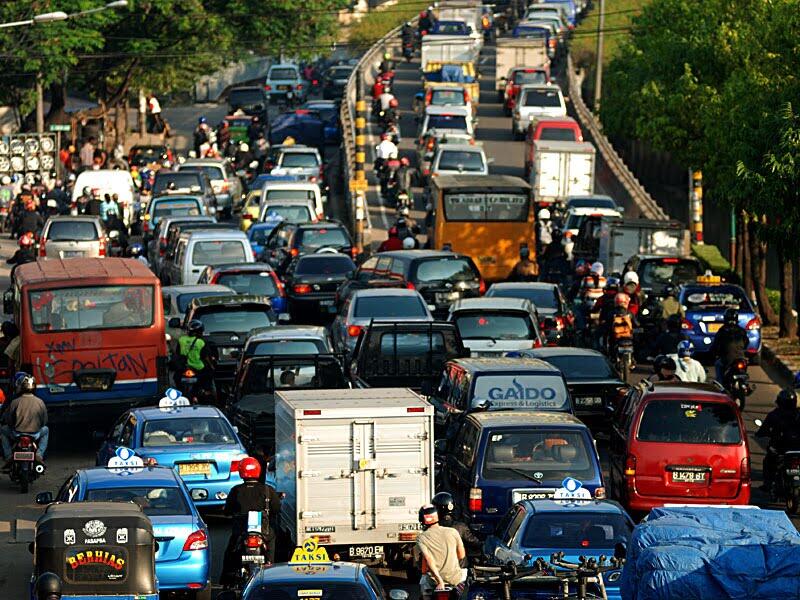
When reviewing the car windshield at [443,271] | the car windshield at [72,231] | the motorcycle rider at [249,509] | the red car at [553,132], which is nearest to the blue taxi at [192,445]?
the motorcycle rider at [249,509]

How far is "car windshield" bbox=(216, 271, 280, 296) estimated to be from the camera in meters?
35.6

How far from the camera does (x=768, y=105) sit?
30.7 meters

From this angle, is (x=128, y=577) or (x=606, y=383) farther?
(x=606, y=383)

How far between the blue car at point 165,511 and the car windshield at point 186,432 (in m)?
3.46

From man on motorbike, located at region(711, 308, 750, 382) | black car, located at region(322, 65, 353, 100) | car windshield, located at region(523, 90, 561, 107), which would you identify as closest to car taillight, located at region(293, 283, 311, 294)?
man on motorbike, located at region(711, 308, 750, 382)

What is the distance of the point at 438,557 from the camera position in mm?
16734

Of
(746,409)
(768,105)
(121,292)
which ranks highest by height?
(768,105)

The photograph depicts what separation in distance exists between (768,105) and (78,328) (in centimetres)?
1114

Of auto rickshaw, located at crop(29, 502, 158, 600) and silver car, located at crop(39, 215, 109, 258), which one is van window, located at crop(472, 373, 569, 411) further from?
silver car, located at crop(39, 215, 109, 258)

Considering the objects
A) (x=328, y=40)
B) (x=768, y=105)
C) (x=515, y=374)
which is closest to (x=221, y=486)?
(x=515, y=374)

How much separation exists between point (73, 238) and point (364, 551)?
25708 millimetres

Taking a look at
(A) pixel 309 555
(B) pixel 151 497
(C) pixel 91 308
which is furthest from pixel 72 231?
(A) pixel 309 555

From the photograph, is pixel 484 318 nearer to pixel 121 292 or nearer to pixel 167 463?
pixel 121 292

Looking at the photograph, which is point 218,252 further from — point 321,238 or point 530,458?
point 530,458
